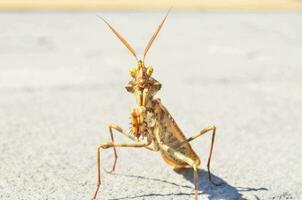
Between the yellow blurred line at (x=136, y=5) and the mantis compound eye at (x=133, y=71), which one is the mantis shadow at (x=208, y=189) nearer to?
the mantis compound eye at (x=133, y=71)

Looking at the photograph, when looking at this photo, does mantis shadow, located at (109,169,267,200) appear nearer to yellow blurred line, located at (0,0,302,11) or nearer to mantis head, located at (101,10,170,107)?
mantis head, located at (101,10,170,107)

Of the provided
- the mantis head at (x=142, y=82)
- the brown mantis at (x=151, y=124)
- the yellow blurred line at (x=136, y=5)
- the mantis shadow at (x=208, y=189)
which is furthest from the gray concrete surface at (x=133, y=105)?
the yellow blurred line at (x=136, y=5)

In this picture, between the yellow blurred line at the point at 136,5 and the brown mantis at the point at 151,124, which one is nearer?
the brown mantis at the point at 151,124

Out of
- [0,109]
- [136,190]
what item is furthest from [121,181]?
[0,109]

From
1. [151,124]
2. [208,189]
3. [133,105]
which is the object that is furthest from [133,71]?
[133,105]

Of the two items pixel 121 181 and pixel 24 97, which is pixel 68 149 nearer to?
pixel 121 181

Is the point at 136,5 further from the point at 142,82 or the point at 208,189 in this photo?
the point at 142,82

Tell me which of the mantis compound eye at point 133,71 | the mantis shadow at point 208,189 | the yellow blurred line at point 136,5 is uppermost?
the yellow blurred line at point 136,5

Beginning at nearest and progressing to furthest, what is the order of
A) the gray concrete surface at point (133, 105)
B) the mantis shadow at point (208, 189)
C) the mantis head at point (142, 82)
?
the mantis head at point (142, 82) < the mantis shadow at point (208, 189) < the gray concrete surface at point (133, 105)

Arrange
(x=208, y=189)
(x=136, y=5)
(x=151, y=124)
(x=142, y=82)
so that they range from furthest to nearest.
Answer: (x=136, y=5) < (x=208, y=189) < (x=151, y=124) < (x=142, y=82)
